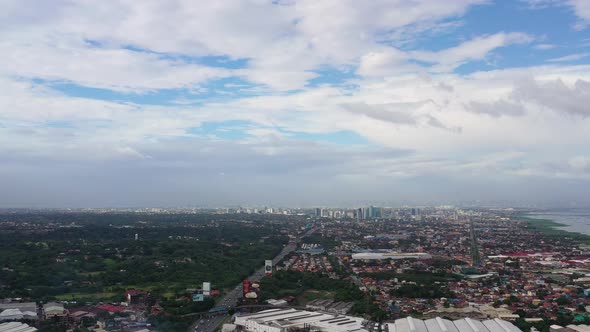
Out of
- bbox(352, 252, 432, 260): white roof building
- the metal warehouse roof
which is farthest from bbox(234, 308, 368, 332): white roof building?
bbox(352, 252, 432, 260): white roof building

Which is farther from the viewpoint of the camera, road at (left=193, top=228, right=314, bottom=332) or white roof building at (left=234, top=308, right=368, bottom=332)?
road at (left=193, top=228, right=314, bottom=332)

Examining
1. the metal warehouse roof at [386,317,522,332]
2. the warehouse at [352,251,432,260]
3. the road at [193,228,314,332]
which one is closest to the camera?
the metal warehouse roof at [386,317,522,332]

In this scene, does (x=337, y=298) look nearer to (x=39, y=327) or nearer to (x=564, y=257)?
(x=39, y=327)

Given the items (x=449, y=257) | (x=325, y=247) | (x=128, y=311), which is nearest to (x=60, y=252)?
(x=128, y=311)

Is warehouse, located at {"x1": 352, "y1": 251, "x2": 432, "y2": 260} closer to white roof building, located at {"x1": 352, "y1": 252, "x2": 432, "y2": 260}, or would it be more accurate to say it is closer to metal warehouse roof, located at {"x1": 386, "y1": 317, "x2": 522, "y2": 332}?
white roof building, located at {"x1": 352, "y1": 252, "x2": 432, "y2": 260}

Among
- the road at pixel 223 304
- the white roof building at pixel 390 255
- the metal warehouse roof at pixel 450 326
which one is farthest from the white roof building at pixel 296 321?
the white roof building at pixel 390 255

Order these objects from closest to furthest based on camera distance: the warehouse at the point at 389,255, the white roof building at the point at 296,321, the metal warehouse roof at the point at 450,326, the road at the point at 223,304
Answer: the metal warehouse roof at the point at 450,326
the white roof building at the point at 296,321
the road at the point at 223,304
the warehouse at the point at 389,255

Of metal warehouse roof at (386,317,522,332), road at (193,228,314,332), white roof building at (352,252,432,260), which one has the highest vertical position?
white roof building at (352,252,432,260)

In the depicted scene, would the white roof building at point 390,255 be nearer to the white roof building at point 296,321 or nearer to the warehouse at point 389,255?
the warehouse at point 389,255

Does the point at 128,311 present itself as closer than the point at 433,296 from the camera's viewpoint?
Yes

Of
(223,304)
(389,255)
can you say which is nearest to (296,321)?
(223,304)

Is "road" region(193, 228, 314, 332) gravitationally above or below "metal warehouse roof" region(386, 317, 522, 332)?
below
